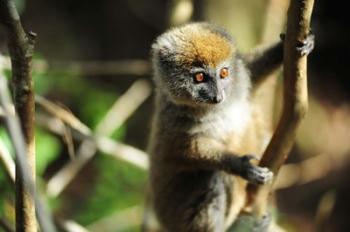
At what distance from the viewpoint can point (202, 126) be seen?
561cm

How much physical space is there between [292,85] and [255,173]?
902mm

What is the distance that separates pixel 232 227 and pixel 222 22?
3093 mm

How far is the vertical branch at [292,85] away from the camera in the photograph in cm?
386

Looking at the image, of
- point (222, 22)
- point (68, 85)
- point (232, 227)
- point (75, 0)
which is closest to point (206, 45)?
point (232, 227)

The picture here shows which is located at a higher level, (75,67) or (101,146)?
(75,67)

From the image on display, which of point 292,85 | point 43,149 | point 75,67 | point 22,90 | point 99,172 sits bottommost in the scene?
point 22,90

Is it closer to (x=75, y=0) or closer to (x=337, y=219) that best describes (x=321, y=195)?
(x=337, y=219)

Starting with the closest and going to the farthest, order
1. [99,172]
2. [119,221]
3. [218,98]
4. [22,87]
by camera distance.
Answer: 1. [22,87]
2. [218,98]
3. [119,221]
4. [99,172]

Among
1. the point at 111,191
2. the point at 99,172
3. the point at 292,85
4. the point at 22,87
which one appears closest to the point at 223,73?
the point at 292,85

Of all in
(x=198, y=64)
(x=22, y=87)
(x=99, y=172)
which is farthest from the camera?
(x=99, y=172)

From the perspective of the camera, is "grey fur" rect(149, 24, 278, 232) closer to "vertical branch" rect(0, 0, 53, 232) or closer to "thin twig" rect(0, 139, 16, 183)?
"thin twig" rect(0, 139, 16, 183)

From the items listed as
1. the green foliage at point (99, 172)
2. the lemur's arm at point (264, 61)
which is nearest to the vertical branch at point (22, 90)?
the lemur's arm at point (264, 61)

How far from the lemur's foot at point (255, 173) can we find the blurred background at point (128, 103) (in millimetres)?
1286

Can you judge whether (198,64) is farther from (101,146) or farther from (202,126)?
(101,146)
